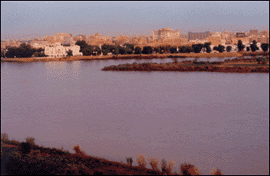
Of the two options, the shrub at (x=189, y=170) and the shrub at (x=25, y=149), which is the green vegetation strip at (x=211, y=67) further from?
the shrub at (x=25, y=149)

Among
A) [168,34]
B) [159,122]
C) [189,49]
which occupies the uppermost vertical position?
[168,34]

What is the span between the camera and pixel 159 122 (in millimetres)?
4863

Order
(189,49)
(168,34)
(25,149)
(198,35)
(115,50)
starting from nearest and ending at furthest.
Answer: (25,149)
(115,50)
(189,49)
(168,34)
(198,35)

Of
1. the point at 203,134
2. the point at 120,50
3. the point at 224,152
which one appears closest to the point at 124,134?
the point at 203,134

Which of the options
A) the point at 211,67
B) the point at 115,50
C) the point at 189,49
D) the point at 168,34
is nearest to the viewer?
the point at 211,67

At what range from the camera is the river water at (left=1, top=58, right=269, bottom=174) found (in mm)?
3439

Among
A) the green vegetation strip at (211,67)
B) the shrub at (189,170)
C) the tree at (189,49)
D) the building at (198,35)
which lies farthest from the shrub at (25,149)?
the building at (198,35)

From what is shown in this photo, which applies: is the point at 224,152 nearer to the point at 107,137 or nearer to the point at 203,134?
the point at 203,134

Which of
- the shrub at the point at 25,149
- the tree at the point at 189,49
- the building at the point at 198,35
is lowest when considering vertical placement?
the shrub at the point at 25,149

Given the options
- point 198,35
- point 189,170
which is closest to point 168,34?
point 198,35

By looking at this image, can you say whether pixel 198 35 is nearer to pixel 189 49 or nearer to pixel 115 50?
pixel 189 49

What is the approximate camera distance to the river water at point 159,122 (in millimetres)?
3439

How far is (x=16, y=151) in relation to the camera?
9.36 feet

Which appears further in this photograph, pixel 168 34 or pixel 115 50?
pixel 168 34
